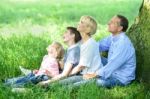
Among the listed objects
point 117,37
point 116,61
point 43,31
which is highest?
point 117,37

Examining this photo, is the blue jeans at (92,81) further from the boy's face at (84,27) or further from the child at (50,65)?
the boy's face at (84,27)

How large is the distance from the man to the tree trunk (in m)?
0.20

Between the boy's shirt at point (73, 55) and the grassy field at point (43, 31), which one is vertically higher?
the boy's shirt at point (73, 55)

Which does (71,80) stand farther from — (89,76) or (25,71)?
(25,71)

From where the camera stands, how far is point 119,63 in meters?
8.23

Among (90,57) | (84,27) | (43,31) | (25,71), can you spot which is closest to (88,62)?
(90,57)

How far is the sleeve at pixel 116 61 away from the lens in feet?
26.9

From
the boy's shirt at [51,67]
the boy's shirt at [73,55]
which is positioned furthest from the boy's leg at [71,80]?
the boy's shirt at [51,67]

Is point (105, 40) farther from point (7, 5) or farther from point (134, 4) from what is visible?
point (134, 4)

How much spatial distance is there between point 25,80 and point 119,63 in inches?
46.8

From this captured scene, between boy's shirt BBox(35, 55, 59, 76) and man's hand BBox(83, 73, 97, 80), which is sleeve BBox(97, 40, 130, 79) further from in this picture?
boy's shirt BBox(35, 55, 59, 76)

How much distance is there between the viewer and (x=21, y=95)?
7.59 m

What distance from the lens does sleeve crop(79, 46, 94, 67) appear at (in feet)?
27.3

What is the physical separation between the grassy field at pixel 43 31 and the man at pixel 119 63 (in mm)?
141
